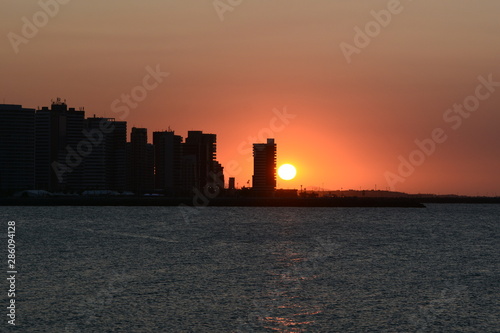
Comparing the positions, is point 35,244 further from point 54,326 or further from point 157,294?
point 54,326

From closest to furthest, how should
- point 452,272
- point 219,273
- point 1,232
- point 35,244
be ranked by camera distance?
point 219,273 → point 452,272 → point 35,244 → point 1,232

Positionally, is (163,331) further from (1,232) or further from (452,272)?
(1,232)

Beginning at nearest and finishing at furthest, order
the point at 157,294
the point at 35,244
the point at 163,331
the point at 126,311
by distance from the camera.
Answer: the point at 163,331 → the point at 126,311 → the point at 157,294 → the point at 35,244

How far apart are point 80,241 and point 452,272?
208 ft

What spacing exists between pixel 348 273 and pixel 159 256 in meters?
28.0

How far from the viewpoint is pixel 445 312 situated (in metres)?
53.9

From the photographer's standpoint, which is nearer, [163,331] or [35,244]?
[163,331]

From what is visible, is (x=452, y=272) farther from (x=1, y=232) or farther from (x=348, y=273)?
(x=1, y=232)

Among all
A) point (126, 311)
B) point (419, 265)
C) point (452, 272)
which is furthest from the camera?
point (419, 265)

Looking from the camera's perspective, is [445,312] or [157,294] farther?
[157,294]

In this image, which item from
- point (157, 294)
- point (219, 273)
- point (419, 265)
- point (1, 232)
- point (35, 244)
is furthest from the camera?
point (1, 232)

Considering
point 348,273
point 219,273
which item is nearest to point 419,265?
point 348,273

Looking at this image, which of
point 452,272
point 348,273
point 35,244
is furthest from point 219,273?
point 35,244

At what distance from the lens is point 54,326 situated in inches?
1841
